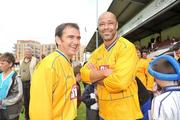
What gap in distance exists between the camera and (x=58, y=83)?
294 centimetres

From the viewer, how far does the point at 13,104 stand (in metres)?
4.99

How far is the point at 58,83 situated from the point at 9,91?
2.24 meters

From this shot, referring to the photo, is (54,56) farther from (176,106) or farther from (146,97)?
(146,97)

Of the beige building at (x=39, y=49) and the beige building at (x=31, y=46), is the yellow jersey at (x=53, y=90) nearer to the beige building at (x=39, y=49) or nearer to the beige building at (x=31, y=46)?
the beige building at (x=39, y=49)

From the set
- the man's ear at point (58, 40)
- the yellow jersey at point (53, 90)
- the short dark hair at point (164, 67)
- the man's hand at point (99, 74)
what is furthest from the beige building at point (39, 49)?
the short dark hair at point (164, 67)

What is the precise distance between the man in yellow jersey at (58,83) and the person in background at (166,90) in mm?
716

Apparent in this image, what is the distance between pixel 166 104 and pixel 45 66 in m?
1.01

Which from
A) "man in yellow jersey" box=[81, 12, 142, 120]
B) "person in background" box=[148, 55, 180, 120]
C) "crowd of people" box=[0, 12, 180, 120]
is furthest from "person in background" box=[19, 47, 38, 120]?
"person in background" box=[148, 55, 180, 120]

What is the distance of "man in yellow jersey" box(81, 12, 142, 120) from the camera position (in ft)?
11.3

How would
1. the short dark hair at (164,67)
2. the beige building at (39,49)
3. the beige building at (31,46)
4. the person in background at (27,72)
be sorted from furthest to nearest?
the beige building at (31,46) < the person in background at (27,72) < the beige building at (39,49) < the short dark hair at (164,67)

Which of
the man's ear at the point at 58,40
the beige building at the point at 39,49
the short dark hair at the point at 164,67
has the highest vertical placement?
the beige building at the point at 39,49

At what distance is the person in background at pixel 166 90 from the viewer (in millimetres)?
2805

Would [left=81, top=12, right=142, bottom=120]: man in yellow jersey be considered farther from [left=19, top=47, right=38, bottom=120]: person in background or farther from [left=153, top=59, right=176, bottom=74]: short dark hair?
[left=19, top=47, right=38, bottom=120]: person in background

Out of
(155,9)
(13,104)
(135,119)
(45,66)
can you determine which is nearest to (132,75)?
(135,119)
